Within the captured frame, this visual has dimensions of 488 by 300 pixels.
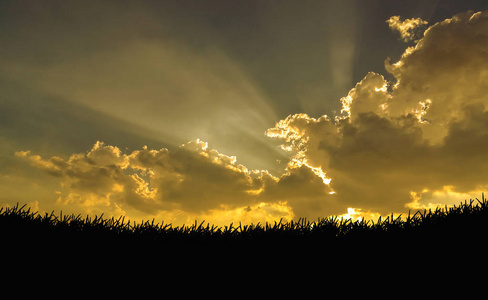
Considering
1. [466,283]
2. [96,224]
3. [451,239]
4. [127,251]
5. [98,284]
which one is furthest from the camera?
[96,224]

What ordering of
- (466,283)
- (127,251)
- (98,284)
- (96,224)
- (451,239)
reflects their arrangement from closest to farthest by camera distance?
(466,283) < (451,239) < (98,284) < (127,251) < (96,224)

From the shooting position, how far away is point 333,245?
716cm

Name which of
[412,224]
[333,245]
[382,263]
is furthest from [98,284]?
[412,224]

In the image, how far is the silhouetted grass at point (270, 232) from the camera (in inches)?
280

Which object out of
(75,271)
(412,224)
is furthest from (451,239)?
(75,271)

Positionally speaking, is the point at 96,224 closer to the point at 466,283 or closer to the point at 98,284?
the point at 98,284

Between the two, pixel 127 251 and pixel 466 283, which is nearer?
pixel 466 283

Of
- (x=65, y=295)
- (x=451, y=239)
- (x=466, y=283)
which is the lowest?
(x=65, y=295)

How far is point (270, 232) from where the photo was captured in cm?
787

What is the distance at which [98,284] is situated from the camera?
7371 millimetres

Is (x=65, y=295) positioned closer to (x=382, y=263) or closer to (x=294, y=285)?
(x=294, y=285)

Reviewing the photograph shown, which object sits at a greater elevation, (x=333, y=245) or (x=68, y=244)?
(x=333, y=245)

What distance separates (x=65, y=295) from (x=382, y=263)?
6040 mm

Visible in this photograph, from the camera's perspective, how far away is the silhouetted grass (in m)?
7.12
